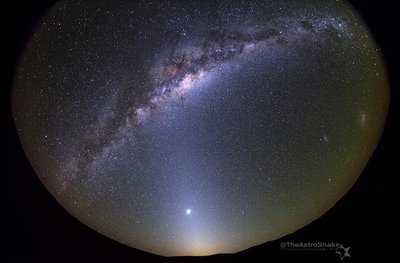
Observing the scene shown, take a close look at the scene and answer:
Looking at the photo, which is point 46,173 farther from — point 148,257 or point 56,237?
point 148,257

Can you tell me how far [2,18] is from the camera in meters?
1.88

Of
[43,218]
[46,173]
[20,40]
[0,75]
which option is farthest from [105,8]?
[43,218]

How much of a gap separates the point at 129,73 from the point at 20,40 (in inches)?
17.1

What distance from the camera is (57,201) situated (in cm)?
194

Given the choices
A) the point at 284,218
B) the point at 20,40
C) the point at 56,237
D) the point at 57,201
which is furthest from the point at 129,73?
the point at 284,218

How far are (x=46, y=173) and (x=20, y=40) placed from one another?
53 centimetres

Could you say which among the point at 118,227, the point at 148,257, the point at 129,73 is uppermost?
the point at 129,73

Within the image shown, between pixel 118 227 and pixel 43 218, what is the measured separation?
0.30 m

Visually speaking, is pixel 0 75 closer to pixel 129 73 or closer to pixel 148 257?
pixel 129 73

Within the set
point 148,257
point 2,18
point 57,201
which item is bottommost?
point 148,257

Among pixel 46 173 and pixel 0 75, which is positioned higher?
pixel 0 75

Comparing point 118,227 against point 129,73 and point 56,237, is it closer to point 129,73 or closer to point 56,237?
point 56,237

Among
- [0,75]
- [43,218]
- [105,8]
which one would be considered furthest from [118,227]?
[105,8]

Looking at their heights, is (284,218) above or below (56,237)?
below
